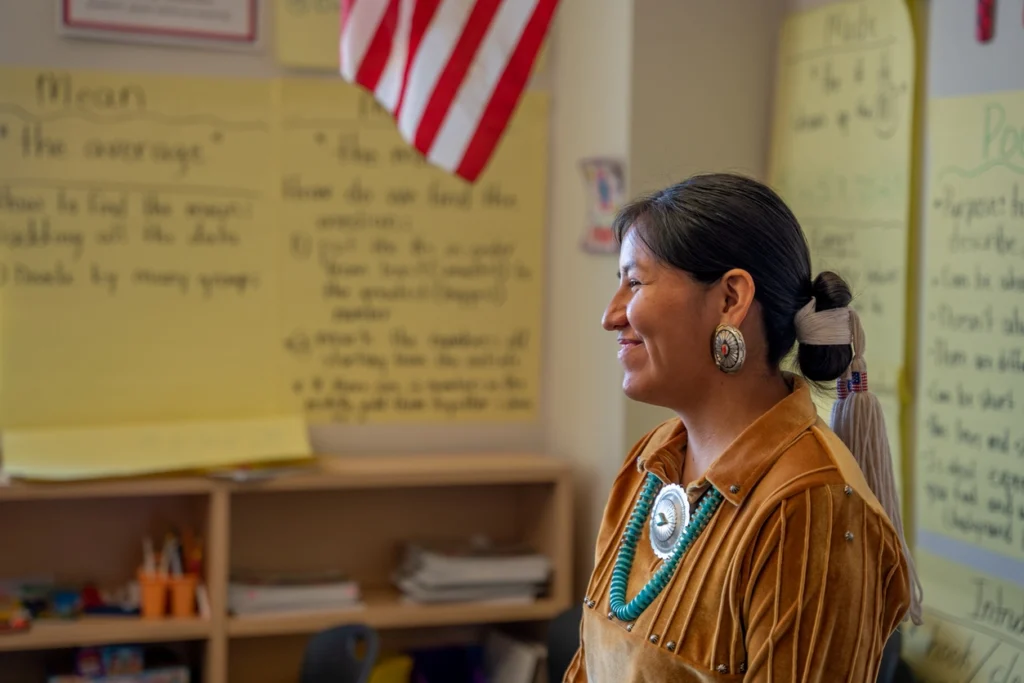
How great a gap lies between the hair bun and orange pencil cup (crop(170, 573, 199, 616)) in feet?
5.27

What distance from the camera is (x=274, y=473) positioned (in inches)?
101

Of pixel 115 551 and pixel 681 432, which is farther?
pixel 115 551

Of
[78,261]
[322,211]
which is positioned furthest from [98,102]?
[322,211]

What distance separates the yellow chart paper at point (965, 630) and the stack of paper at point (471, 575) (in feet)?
2.93

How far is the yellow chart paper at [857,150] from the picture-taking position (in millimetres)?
2184

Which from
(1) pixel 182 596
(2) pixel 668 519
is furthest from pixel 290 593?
(2) pixel 668 519

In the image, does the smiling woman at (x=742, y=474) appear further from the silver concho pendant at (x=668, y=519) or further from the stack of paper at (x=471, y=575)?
the stack of paper at (x=471, y=575)

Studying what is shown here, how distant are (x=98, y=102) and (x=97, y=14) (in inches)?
→ 7.8

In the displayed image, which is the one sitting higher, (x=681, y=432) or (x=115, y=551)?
(x=681, y=432)

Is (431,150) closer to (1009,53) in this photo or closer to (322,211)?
(322,211)

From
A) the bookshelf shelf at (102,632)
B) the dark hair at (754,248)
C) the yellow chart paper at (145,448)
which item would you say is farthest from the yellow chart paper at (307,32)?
the dark hair at (754,248)

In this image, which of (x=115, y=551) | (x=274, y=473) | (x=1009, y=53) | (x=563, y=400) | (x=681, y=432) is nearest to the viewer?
(x=681, y=432)

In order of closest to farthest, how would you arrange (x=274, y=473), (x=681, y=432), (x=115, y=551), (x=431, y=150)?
(x=681, y=432), (x=431, y=150), (x=274, y=473), (x=115, y=551)

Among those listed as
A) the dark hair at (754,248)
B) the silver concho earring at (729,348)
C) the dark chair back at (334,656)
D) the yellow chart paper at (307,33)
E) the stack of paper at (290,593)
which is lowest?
the dark chair back at (334,656)
